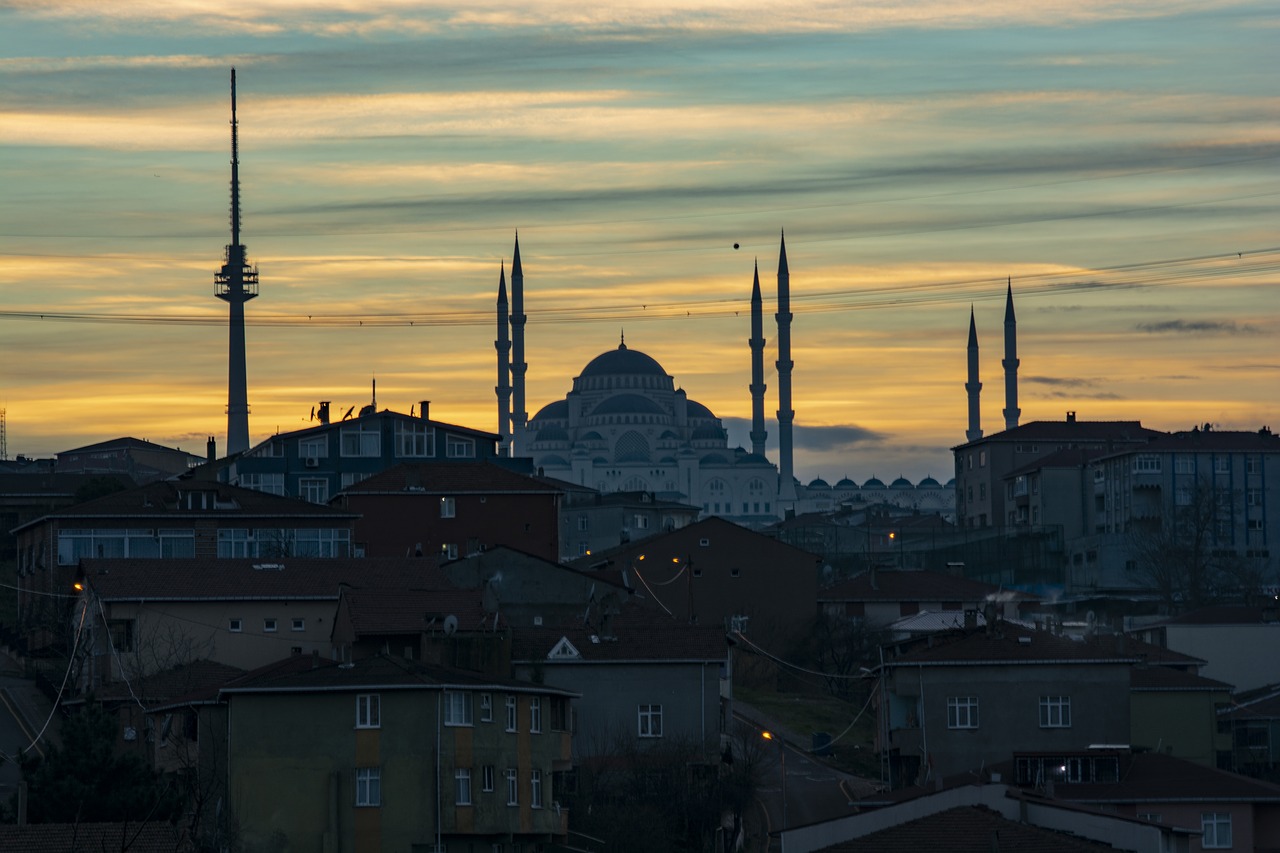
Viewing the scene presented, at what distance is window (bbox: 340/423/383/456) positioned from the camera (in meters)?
79.9

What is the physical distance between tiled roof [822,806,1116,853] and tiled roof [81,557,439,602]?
872 inches

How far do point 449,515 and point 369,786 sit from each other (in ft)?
95.1

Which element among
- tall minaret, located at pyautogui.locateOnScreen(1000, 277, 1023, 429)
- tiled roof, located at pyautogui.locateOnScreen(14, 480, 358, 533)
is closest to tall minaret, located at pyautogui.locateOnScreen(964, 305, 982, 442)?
tall minaret, located at pyautogui.locateOnScreen(1000, 277, 1023, 429)

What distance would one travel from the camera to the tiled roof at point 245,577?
164 feet

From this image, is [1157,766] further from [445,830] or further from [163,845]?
[163,845]

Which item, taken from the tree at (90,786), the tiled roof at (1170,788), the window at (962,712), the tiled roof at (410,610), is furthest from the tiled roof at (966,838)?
the tiled roof at (410,610)

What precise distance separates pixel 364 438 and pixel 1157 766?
43.6 meters

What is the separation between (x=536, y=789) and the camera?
40.6 meters

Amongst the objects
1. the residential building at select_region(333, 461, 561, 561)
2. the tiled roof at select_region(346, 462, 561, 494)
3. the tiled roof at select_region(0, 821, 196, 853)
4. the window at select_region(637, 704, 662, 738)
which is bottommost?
the tiled roof at select_region(0, 821, 196, 853)

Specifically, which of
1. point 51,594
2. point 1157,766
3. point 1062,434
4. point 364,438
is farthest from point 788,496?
point 1157,766

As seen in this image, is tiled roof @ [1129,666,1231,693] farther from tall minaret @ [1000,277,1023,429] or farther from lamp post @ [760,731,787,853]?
tall minaret @ [1000,277,1023,429]

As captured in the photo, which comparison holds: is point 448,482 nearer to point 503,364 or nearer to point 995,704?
point 995,704

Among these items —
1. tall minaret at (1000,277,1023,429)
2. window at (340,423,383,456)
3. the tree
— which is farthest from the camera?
tall minaret at (1000,277,1023,429)

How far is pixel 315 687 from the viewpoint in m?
38.7
